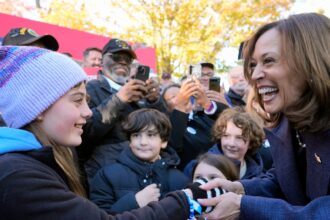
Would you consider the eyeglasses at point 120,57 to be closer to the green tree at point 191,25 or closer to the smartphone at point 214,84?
the smartphone at point 214,84

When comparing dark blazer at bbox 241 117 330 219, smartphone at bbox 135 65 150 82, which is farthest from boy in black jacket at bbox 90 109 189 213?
dark blazer at bbox 241 117 330 219

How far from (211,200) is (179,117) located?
5.00 feet

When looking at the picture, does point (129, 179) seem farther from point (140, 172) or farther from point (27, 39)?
point (27, 39)

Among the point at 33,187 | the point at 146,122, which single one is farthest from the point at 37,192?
the point at 146,122

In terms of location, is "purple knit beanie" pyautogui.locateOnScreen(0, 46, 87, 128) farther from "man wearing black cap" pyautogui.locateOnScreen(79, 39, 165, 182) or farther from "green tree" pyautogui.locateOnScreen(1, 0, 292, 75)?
"green tree" pyautogui.locateOnScreen(1, 0, 292, 75)

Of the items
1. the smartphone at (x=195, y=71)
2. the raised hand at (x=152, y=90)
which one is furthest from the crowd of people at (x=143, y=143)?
the smartphone at (x=195, y=71)

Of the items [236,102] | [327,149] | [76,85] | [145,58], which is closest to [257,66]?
[327,149]

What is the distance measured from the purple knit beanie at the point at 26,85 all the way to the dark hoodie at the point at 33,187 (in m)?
0.10

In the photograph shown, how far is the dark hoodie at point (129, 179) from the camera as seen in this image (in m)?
2.76

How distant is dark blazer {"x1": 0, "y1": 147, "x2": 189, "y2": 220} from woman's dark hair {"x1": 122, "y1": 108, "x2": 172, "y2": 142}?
1491 millimetres

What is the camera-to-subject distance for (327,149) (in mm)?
1832

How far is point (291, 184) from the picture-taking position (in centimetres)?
211

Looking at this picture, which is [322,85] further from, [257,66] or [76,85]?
[76,85]

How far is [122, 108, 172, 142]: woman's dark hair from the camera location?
3074mm
